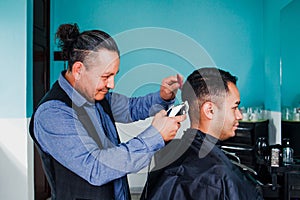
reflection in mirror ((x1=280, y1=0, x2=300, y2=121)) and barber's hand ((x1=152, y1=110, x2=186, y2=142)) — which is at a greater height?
reflection in mirror ((x1=280, y1=0, x2=300, y2=121))

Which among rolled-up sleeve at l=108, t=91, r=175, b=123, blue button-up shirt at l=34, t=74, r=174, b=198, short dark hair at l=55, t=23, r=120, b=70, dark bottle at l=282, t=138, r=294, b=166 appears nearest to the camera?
blue button-up shirt at l=34, t=74, r=174, b=198

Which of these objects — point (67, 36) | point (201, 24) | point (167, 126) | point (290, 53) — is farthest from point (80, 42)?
point (201, 24)

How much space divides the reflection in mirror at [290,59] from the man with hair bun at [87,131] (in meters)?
2.09

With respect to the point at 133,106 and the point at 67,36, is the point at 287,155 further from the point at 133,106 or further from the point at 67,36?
the point at 67,36

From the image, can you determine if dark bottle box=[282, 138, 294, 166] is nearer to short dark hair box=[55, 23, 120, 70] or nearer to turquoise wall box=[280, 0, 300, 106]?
turquoise wall box=[280, 0, 300, 106]

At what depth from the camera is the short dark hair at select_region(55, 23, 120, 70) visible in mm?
1106

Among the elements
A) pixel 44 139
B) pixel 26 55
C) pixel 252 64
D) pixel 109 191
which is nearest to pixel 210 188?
pixel 109 191

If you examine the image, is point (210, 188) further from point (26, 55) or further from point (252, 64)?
point (252, 64)

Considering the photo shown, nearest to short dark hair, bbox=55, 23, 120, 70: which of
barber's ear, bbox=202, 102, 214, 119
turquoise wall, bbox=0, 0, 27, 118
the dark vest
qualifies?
the dark vest

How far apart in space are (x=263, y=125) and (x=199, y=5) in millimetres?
1555

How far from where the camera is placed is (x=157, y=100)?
1472 millimetres

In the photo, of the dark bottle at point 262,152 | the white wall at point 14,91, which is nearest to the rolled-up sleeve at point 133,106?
the dark bottle at point 262,152

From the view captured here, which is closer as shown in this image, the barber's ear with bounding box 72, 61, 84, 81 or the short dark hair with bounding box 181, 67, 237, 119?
the barber's ear with bounding box 72, 61, 84, 81

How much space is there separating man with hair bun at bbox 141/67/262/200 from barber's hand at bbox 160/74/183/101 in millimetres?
32
